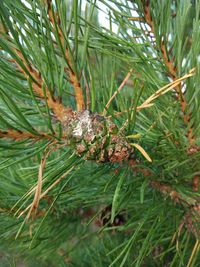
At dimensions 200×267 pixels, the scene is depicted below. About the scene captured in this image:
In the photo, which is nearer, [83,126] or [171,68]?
[83,126]

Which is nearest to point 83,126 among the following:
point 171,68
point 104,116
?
point 104,116

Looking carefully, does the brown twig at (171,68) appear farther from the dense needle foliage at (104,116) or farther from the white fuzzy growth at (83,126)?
the white fuzzy growth at (83,126)

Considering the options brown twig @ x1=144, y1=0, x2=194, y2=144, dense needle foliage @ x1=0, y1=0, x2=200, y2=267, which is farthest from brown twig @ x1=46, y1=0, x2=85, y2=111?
brown twig @ x1=144, y1=0, x2=194, y2=144

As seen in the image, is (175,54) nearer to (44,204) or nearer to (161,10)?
(161,10)

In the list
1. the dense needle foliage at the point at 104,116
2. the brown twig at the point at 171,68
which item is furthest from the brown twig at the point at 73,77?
the brown twig at the point at 171,68

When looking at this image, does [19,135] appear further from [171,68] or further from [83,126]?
[171,68]

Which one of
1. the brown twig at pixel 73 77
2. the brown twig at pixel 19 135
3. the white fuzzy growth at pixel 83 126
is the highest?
the brown twig at pixel 73 77

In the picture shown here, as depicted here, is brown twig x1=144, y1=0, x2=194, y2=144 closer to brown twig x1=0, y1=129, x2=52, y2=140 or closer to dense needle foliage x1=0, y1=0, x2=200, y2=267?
dense needle foliage x1=0, y1=0, x2=200, y2=267

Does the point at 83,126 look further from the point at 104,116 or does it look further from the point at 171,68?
the point at 171,68

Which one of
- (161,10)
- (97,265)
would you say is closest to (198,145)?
(161,10)
